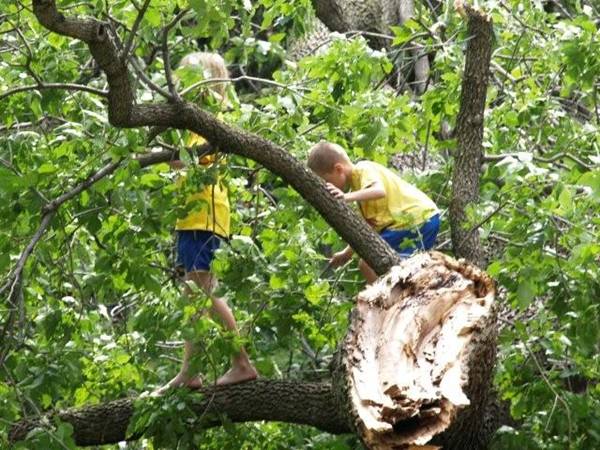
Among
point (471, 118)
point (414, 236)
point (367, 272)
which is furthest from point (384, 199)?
point (471, 118)

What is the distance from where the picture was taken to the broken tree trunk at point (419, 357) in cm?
415

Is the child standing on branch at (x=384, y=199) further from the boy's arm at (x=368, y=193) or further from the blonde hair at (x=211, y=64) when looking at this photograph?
the blonde hair at (x=211, y=64)

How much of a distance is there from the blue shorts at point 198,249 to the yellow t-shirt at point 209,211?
1.5 inches

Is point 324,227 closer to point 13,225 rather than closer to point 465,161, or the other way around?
point 465,161

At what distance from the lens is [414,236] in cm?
625

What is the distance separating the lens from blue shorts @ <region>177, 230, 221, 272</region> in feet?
20.1

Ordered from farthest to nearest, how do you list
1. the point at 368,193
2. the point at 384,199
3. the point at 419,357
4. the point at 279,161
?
the point at 384,199, the point at 368,193, the point at 279,161, the point at 419,357

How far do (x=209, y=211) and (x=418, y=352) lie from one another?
1714 millimetres

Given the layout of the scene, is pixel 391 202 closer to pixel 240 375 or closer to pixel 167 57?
pixel 240 375

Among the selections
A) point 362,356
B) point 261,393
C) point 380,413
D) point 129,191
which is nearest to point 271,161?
point 129,191

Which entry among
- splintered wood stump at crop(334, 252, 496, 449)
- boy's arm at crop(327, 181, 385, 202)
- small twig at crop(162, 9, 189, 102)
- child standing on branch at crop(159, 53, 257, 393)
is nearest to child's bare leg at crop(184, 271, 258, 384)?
child standing on branch at crop(159, 53, 257, 393)

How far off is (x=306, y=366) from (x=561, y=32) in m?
2.20

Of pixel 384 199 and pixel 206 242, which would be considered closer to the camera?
pixel 206 242

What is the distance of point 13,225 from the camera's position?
5871mm
